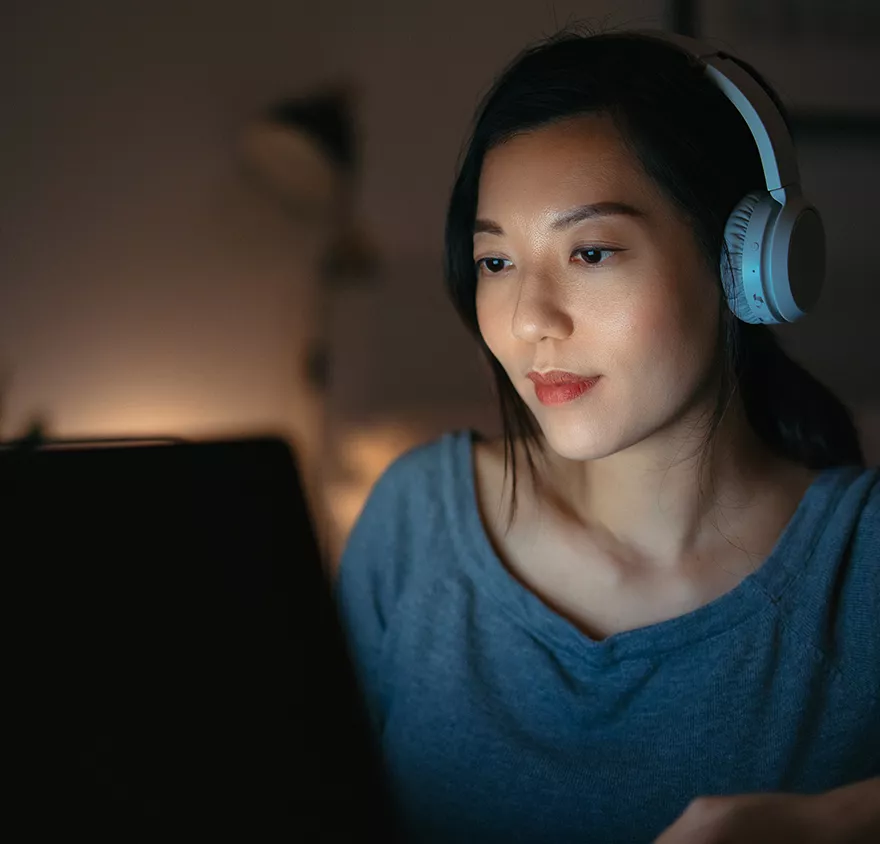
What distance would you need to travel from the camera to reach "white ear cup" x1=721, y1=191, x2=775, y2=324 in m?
0.66

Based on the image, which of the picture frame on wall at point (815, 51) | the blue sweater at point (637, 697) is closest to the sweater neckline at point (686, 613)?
the blue sweater at point (637, 697)

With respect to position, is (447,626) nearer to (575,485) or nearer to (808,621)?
(575,485)

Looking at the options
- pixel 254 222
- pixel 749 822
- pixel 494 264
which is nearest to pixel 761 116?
pixel 494 264

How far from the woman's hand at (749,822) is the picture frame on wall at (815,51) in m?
0.75

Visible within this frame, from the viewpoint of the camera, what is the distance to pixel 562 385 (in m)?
0.69

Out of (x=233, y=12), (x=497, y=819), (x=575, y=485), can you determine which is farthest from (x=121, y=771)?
(x=233, y=12)

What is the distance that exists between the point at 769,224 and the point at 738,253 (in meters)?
0.03

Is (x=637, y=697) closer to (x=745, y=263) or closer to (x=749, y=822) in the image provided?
(x=749, y=822)

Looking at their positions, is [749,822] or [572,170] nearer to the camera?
[749,822]

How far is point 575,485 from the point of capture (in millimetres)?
871

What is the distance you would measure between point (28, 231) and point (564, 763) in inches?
26.5

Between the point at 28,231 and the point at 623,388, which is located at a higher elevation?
the point at 28,231

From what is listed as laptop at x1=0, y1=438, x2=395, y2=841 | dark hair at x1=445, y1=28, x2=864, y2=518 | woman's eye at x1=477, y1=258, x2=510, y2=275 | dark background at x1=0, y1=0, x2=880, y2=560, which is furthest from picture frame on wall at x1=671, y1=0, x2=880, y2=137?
laptop at x1=0, y1=438, x2=395, y2=841

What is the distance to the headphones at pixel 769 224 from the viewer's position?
656mm
